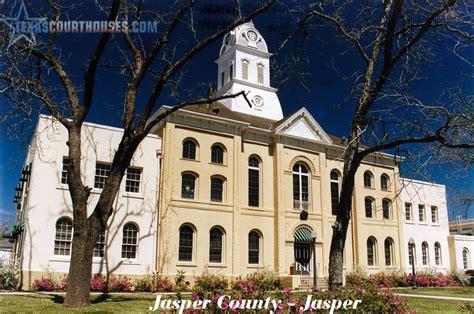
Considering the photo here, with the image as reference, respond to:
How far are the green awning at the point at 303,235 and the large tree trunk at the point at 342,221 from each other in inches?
693

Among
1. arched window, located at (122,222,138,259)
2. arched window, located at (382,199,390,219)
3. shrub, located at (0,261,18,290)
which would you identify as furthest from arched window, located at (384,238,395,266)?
shrub, located at (0,261,18,290)

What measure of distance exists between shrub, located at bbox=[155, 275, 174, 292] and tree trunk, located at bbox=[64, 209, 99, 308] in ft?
31.1

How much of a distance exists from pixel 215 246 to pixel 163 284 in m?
4.36

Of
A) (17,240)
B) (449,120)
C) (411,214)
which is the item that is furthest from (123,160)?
(411,214)

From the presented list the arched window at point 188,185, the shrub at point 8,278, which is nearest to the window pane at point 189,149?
the arched window at point 188,185

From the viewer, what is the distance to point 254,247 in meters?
27.8

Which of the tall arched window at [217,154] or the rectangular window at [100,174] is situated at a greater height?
the tall arched window at [217,154]

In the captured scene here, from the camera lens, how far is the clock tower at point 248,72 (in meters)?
36.5

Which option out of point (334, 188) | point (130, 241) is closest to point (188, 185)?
point (130, 241)

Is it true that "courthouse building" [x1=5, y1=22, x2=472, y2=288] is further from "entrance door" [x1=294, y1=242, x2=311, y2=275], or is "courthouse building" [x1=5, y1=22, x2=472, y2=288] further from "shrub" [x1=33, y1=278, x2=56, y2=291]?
"shrub" [x1=33, y1=278, x2=56, y2=291]

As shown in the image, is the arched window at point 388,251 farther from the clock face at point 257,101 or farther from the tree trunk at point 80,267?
the tree trunk at point 80,267

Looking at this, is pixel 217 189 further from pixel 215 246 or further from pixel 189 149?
pixel 215 246

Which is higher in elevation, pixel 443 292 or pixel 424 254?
pixel 424 254

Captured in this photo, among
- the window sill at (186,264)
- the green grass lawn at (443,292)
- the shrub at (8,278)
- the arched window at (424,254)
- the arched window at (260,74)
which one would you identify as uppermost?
the arched window at (260,74)
